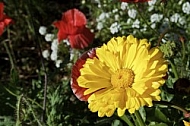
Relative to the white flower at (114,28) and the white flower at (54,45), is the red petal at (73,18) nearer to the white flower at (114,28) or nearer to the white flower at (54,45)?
the white flower at (114,28)

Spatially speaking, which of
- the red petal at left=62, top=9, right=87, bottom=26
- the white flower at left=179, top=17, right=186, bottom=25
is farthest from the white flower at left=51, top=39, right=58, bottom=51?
the white flower at left=179, top=17, right=186, bottom=25

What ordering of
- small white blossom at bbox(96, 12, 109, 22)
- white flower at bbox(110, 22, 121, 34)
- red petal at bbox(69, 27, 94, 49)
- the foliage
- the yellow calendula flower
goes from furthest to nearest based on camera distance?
small white blossom at bbox(96, 12, 109, 22) < white flower at bbox(110, 22, 121, 34) < red petal at bbox(69, 27, 94, 49) < the foliage < the yellow calendula flower

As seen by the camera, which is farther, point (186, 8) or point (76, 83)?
point (186, 8)

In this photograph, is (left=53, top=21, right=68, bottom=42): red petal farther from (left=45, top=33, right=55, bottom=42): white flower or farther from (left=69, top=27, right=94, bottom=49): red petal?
(left=45, top=33, right=55, bottom=42): white flower

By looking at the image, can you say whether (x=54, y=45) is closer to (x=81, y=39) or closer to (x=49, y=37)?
(x=49, y=37)

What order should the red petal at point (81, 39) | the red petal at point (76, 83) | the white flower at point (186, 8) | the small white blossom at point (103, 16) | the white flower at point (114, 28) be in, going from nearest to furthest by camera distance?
the red petal at point (76, 83) < the red petal at point (81, 39) < the white flower at point (186, 8) < the white flower at point (114, 28) < the small white blossom at point (103, 16)

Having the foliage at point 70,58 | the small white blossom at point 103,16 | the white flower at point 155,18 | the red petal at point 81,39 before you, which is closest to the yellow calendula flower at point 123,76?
the foliage at point 70,58

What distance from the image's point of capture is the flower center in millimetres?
1558

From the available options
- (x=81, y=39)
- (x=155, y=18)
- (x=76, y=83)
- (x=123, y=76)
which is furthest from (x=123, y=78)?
(x=155, y=18)

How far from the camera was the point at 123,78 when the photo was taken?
1565 millimetres

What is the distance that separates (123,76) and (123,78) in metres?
0.02

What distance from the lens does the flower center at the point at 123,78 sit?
61.3 inches

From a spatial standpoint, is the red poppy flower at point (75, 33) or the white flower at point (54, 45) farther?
the white flower at point (54, 45)

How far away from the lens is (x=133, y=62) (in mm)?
1569
